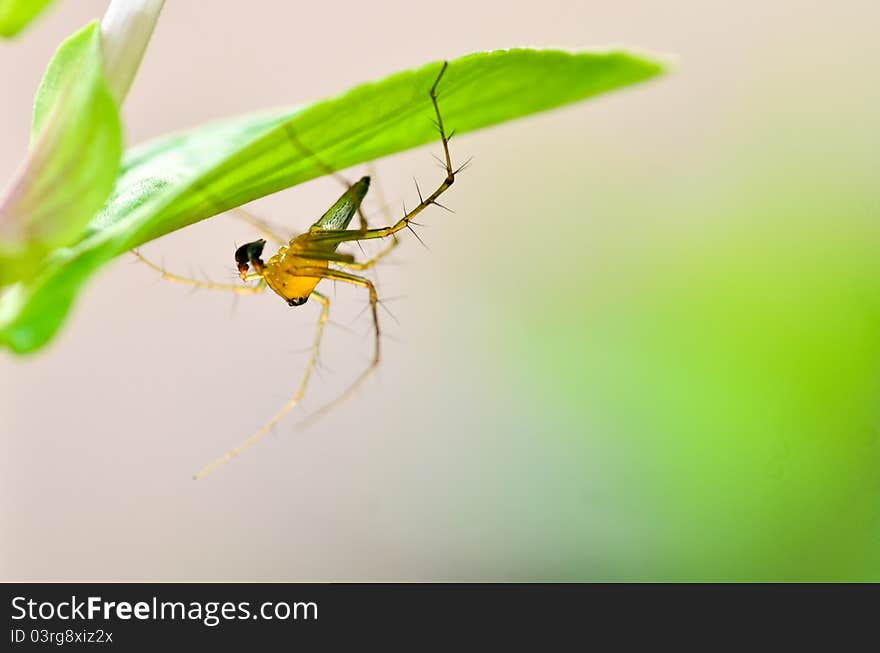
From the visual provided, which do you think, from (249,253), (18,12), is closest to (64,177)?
(18,12)

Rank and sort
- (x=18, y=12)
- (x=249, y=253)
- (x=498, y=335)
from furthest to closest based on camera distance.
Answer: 1. (x=498, y=335)
2. (x=249, y=253)
3. (x=18, y=12)

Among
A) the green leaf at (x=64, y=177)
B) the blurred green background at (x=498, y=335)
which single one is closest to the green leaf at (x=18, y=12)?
the green leaf at (x=64, y=177)

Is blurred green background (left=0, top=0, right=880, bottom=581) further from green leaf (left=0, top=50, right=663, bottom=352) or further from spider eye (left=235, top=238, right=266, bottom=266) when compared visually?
green leaf (left=0, top=50, right=663, bottom=352)

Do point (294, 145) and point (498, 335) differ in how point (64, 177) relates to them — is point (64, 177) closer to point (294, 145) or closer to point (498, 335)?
point (294, 145)

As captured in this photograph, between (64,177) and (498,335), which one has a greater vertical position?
(498,335)

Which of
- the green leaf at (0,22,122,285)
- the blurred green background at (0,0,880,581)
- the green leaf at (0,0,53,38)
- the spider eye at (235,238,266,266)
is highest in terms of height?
the blurred green background at (0,0,880,581)

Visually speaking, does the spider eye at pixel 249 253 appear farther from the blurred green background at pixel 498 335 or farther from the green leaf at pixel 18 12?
the blurred green background at pixel 498 335

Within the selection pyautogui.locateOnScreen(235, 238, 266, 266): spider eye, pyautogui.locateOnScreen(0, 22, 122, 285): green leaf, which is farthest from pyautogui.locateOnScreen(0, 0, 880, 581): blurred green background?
pyautogui.locateOnScreen(0, 22, 122, 285): green leaf
